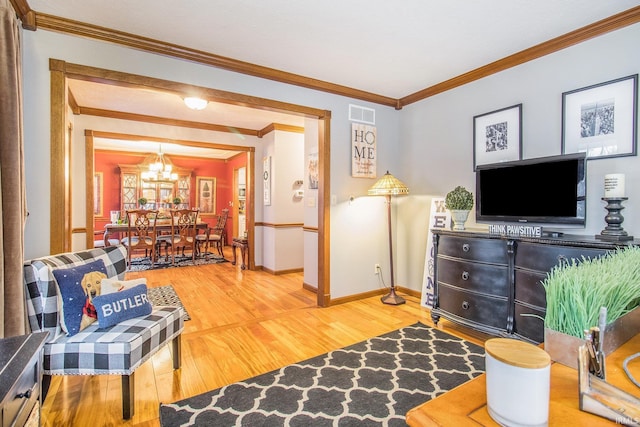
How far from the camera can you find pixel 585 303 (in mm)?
831

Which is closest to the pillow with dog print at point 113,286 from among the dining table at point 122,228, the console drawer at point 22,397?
the console drawer at point 22,397

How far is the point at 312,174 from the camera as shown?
4520 millimetres

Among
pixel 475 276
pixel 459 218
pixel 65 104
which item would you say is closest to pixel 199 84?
pixel 65 104

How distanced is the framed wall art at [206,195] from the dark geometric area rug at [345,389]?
7377 millimetres

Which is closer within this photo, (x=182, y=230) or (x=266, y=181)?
(x=266, y=181)

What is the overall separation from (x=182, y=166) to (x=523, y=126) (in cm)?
808

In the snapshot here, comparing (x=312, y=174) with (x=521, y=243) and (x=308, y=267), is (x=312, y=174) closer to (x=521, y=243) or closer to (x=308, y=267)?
(x=308, y=267)

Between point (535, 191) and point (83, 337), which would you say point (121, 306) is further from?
point (535, 191)

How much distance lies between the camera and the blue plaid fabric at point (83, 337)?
70.1 inches

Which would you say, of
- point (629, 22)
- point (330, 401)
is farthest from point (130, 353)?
point (629, 22)

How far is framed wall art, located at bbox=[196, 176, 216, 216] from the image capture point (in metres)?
9.01

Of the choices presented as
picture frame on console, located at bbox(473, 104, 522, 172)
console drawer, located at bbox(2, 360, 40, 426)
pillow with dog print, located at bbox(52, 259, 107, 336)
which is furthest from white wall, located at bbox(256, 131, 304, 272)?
console drawer, located at bbox(2, 360, 40, 426)

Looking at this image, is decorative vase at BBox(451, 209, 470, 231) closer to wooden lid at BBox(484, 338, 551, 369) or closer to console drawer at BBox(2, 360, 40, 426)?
wooden lid at BBox(484, 338, 551, 369)

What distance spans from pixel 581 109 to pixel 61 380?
14.4 ft
